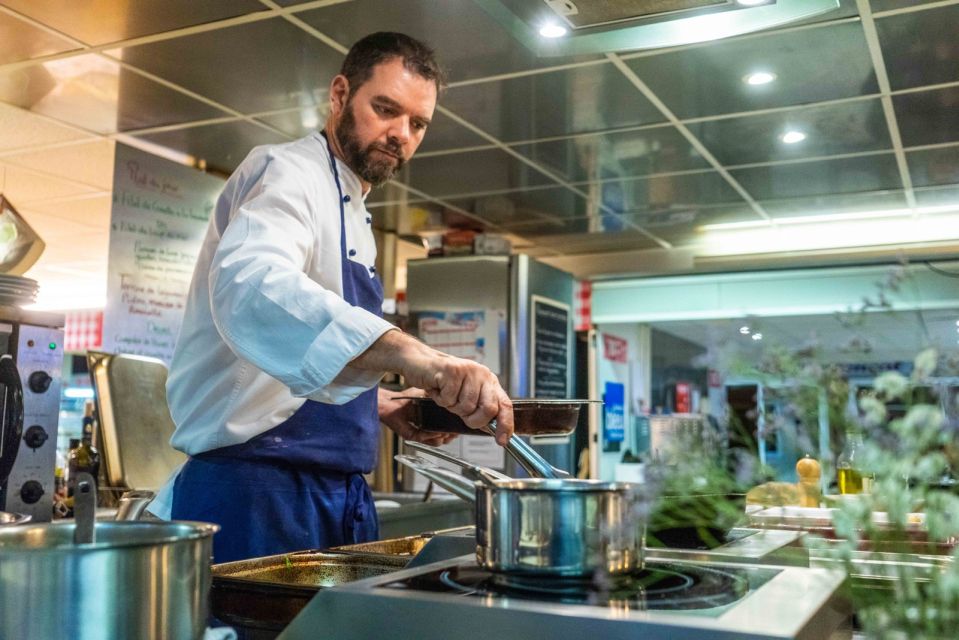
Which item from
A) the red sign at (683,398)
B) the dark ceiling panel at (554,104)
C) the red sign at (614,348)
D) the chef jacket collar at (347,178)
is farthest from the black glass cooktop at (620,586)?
the red sign at (683,398)

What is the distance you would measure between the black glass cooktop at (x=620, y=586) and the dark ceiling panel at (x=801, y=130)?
2.86 m

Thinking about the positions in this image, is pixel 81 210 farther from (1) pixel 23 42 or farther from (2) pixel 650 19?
(2) pixel 650 19

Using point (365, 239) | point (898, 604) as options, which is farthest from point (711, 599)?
point (365, 239)

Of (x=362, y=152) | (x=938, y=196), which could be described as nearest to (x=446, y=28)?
(x=362, y=152)

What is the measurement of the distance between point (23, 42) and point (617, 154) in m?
2.27

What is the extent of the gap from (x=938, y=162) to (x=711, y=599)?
390cm

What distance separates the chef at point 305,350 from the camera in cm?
100

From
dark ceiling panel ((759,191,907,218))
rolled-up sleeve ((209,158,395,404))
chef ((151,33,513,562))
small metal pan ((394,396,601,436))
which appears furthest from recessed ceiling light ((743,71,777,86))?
rolled-up sleeve ((209,158,395,404))

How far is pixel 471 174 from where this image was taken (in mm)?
4238

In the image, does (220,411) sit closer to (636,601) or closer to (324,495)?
(324,495)

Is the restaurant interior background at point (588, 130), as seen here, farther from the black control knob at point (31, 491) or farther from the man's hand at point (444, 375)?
the black control knob at point (31, 491)

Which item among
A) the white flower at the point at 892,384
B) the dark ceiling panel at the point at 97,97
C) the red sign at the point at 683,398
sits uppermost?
the dark ceiling panel at the point at 97,97

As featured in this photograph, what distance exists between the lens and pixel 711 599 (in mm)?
697

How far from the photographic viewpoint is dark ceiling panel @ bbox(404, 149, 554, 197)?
3.98 metres
